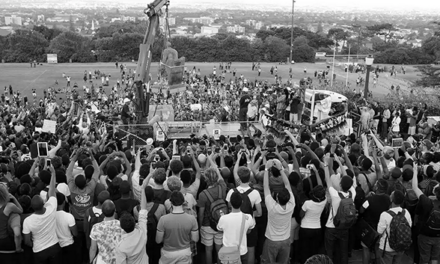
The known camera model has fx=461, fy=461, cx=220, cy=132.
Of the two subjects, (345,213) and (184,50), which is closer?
(345,213)

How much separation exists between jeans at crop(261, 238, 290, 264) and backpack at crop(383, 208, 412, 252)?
1365mm

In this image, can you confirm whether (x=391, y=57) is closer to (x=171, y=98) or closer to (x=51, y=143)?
(x=171, y=98)

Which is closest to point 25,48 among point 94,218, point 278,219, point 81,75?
point 81,75

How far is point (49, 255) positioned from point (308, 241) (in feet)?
11.6

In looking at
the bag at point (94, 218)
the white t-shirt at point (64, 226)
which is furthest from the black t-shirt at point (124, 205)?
the white t-shirt at point (64, 226)

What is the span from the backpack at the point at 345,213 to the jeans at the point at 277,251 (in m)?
0.76

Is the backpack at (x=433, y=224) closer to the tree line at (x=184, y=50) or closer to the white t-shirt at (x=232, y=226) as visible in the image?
the white t-shirt at (x=232, y=226)

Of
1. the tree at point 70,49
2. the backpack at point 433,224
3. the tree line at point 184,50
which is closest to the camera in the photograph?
the backpack at point 433,224

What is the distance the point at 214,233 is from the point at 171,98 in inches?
1019

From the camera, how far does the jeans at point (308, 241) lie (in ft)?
21.4

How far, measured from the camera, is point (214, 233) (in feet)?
21.0

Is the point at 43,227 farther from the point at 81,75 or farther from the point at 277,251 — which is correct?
the point at 81,75

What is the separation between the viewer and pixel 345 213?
6.21 meters

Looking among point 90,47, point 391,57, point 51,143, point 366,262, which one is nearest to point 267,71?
point 391,57
